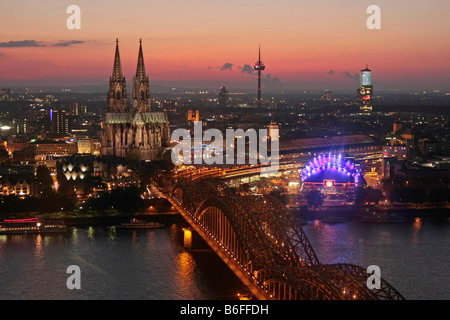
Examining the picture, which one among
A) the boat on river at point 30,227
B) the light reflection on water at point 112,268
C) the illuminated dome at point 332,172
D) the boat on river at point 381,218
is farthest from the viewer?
the illuminated dome at point 332,172

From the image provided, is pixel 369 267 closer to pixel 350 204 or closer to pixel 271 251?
pixel 271 251

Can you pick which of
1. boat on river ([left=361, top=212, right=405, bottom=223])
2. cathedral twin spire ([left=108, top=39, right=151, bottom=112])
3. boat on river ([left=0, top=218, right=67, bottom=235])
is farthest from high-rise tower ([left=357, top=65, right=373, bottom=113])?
boat on river ([left=0, top=218, right=67, bottom=235])

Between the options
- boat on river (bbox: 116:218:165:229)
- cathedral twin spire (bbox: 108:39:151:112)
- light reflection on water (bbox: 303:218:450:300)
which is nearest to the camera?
light reflection on water (bbox: 303:218:450:300)

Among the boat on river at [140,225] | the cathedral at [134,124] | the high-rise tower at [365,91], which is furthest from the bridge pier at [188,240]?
the high-rise tower at [365,91]

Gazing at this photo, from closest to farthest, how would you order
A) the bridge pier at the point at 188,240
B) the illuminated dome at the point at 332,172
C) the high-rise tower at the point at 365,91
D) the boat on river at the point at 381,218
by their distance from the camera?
the bridge pier at the point at 188,240 < the boat on river at the point at 381,218 < the illuminated dome at the point at 332,172 < the high-rise tower at the point at 365,91

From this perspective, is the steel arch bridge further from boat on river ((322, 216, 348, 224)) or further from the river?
boat on river ((322, 216, 348, 224))

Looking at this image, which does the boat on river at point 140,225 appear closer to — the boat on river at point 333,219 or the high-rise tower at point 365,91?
the boat on river at point 333,219
